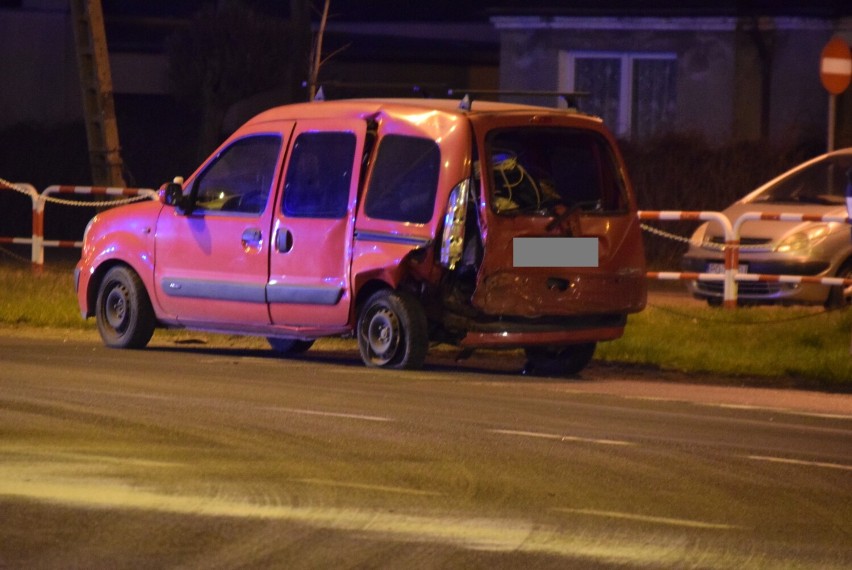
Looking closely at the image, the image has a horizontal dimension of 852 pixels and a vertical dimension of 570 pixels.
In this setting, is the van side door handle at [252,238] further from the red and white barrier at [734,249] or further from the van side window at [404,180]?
the red and white barrier at [734,249]

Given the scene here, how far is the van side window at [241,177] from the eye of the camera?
1331 cm

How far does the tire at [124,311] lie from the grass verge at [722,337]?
2.03 m

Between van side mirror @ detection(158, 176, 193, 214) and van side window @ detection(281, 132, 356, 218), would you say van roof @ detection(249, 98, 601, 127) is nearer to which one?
van side window @ detection(281, 132, 356, 218)

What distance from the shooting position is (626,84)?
3222cm

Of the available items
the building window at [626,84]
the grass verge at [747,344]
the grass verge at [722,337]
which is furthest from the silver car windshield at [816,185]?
the building window at [626,84]

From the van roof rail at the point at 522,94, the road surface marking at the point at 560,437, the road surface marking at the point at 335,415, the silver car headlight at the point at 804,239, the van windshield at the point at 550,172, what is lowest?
the road surface marking at the point at 560,437

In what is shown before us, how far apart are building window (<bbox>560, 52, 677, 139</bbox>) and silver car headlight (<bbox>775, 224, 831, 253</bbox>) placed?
14.1 metres

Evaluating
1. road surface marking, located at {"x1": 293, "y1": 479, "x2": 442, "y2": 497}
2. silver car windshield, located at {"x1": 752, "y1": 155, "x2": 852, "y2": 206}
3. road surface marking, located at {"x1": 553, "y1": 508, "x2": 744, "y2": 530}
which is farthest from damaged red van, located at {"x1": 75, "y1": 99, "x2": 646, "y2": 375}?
silver car windshield, located at {"x1": 752, "y1": 155, "x2": 852, "y2": 206}

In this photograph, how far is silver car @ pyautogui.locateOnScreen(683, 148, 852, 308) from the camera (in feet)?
58.2

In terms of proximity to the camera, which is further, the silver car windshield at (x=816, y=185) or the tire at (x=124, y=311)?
the silver car windshield at (x=816, y=185)

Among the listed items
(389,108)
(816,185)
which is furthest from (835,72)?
(389,108)

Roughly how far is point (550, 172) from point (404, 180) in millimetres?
1024

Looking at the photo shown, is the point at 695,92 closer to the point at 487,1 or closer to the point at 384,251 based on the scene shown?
the point at 487,1

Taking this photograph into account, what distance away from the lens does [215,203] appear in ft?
44.7
